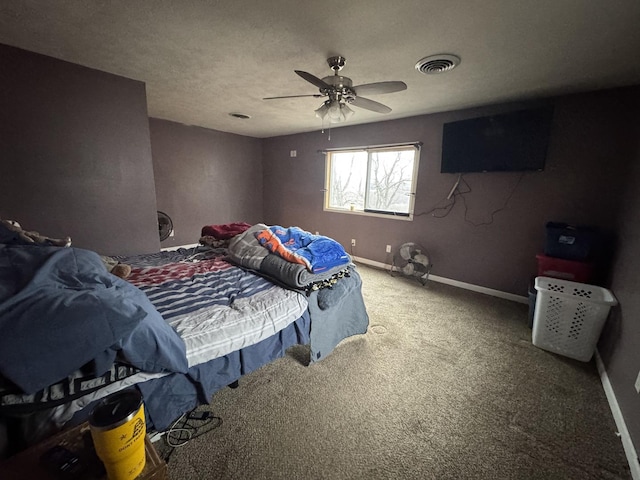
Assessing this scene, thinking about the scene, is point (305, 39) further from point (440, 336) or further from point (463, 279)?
point (463, 279)

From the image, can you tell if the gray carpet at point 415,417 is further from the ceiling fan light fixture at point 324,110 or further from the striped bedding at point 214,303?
the ceiling fan light fixture at point 324,110

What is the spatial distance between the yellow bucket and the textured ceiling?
6.37ft

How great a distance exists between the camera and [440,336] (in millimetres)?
2205

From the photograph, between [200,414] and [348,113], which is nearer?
[200,414]

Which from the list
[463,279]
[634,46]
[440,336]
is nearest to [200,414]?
[440,336]

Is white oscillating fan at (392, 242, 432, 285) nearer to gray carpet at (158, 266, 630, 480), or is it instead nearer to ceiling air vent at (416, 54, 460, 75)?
gray carpet at (158, 266, 630, 480)

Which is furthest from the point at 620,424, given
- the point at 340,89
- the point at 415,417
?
the point at 340,89

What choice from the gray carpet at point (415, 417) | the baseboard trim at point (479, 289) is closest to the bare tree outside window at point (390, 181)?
the baseboard trim at point (479, 289)

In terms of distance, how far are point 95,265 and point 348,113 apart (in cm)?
197

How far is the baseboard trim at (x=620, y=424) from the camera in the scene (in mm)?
1162

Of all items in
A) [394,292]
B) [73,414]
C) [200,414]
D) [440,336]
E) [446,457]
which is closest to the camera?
[73,414]

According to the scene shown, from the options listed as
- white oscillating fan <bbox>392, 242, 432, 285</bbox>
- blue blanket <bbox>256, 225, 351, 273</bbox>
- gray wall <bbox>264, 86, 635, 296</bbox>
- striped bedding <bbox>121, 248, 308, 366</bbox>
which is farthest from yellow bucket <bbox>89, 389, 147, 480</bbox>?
gray wall <bbox>264, 86, 635, 296</bbox>

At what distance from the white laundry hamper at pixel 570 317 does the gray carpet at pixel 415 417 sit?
0.35ft

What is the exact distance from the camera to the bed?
79 cm
